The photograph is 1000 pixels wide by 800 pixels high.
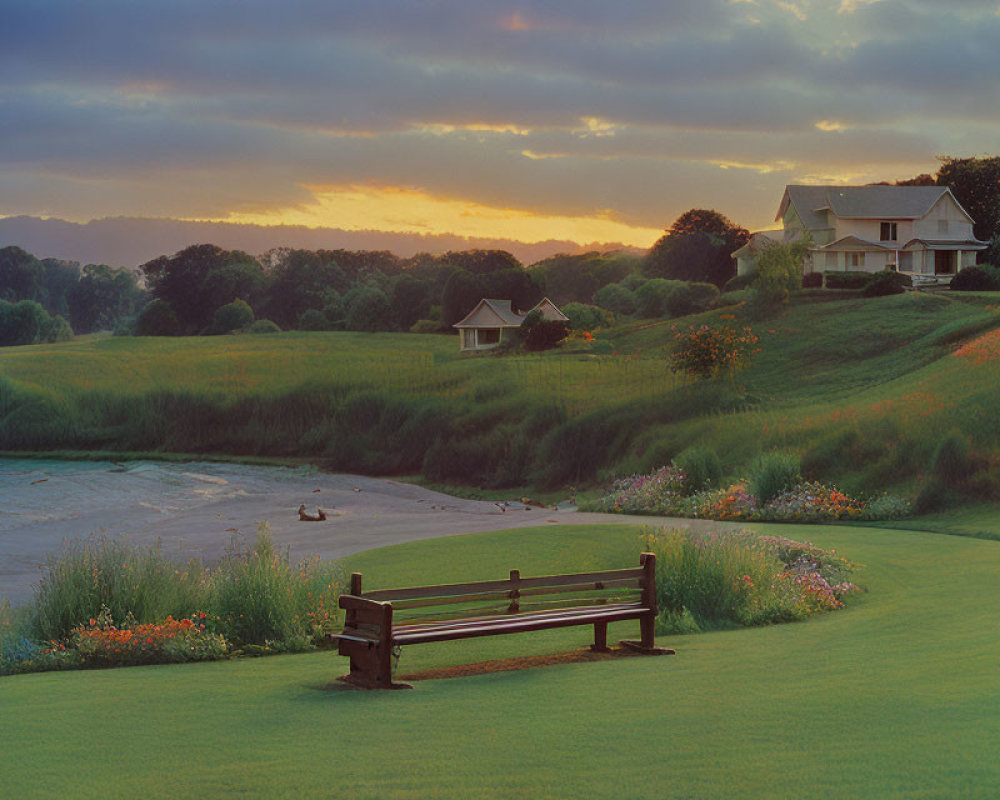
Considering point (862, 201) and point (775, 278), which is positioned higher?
point (862, 201)

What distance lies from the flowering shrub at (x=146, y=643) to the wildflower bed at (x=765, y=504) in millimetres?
13655

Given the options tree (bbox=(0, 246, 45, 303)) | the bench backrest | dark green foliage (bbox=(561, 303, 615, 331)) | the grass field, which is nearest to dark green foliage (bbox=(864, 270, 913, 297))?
the grass field

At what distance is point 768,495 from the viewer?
23.6 metres

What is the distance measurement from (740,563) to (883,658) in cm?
377

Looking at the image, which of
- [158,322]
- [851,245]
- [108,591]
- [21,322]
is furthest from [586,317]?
[108,591]

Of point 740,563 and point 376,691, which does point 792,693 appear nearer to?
point 376,691

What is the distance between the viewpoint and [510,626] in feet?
32.2

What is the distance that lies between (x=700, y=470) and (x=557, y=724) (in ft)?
63.0

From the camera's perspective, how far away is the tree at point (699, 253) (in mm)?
60156

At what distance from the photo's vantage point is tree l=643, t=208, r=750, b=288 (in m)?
60.2

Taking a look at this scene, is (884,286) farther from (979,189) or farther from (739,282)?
(979,189)

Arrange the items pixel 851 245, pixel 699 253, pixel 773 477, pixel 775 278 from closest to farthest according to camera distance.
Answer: pixel 773 477 < pixel 775 278 < pixel 851 245 < pixel 699 253

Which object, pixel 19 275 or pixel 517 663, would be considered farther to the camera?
pixel 19 275

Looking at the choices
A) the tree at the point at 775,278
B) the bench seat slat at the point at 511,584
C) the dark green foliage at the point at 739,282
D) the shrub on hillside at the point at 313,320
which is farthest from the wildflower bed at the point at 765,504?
the shrub on hillside at the point at 313,320
